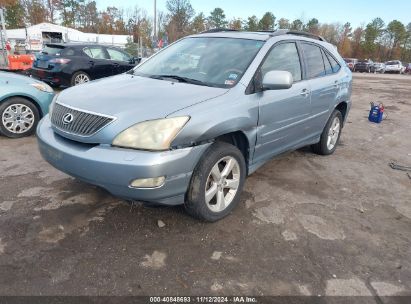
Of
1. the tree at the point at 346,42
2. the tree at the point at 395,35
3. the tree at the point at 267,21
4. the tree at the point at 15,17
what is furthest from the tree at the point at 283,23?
the tree at the point at 15,17

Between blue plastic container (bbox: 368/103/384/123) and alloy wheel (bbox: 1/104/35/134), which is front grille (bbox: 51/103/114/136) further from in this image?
blue plastic container (bbox: 368/103/384/123)

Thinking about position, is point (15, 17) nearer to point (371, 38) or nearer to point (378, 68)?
point (378, 68)

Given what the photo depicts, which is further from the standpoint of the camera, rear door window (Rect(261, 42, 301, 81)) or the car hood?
rear door window (Rect(261, 42, 301, 81))

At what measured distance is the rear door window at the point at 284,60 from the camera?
3.84m

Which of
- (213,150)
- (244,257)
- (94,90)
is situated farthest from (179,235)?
(94,90)

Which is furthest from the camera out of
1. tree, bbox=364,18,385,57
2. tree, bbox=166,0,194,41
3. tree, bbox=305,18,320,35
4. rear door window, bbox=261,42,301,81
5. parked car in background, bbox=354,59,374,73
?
tree, bbox=305,18,320,35

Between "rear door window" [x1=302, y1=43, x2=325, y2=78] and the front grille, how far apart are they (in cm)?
285

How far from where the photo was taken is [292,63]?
432 cm

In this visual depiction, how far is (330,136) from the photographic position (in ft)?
18.5

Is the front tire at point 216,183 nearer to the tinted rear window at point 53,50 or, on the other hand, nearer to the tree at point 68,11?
the tinted rear window at point 53,50

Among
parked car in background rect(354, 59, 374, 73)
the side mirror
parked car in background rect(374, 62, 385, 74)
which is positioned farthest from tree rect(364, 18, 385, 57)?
the side mirror

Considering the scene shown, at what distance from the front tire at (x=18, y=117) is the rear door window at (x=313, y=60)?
4.30 metres

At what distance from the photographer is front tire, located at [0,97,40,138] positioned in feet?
18.4

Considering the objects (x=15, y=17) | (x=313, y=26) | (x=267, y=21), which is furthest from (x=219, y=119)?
(x=313, y=26)
